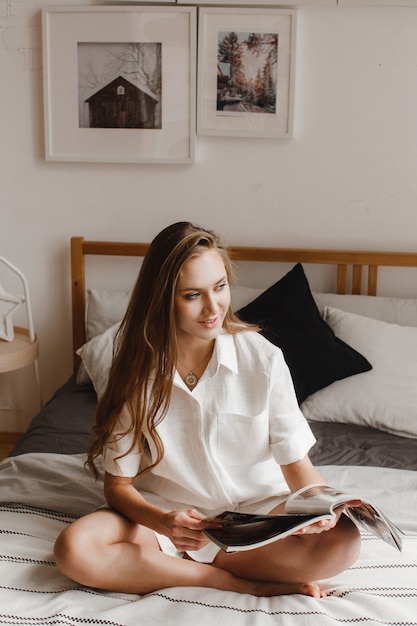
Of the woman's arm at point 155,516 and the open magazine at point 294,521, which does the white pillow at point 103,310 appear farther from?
the open magazine at point 294,521

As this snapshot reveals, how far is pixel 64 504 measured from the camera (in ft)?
5.61

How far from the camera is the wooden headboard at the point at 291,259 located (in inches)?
104

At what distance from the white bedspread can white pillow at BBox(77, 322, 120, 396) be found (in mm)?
620

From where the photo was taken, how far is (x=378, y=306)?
2.56 metres

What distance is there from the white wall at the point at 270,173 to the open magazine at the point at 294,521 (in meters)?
1.55

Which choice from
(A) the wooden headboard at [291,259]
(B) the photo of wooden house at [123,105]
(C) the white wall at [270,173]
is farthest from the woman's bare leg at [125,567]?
(B) the photo of wooden house at [123,105]

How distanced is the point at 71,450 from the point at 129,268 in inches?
36.5

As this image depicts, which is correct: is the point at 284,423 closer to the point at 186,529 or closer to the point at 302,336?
the point at 186,529

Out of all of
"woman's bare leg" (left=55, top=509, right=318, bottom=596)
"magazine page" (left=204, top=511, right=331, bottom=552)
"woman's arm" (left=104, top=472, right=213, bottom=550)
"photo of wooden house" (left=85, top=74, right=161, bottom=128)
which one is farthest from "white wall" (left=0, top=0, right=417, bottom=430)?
"magazine page" (left=204, top=511, right=331, bottom=552)

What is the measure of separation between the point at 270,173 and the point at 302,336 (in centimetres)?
65

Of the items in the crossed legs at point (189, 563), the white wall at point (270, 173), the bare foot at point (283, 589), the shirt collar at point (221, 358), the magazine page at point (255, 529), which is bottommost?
the bare foot at point (283, 589)

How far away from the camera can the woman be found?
1.42 metres

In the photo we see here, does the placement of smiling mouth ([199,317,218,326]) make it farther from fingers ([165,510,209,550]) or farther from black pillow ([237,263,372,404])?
black pillow ([237,263,372,404])

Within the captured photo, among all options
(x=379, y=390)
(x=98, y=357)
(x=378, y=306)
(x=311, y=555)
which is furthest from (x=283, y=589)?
(x=378, y=306)
